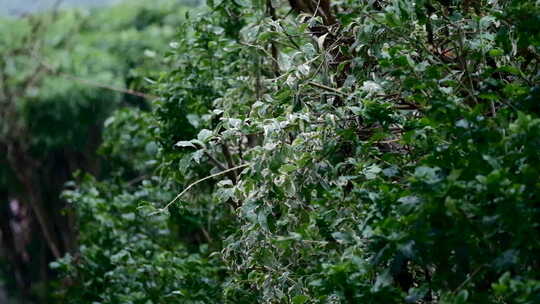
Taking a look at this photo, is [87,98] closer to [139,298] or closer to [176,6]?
[176,6]

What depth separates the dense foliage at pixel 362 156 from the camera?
199cm

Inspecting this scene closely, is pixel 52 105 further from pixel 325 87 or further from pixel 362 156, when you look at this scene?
pixel 362 156

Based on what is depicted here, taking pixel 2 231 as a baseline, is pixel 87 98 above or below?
above

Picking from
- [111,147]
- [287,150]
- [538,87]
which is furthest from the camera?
[111,147]

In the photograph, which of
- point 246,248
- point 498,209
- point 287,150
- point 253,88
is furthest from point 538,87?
point 253,88

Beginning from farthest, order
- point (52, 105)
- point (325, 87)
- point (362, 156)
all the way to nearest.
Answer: point (52, 105) < point (325, 87) < point (362, 156)

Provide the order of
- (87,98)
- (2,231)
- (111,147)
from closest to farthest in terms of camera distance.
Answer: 1. (111,147)
2. (87,98)
3. (2,231)

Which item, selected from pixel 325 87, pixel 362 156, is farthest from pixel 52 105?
pixel 362 156

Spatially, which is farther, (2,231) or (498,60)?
(2,231)

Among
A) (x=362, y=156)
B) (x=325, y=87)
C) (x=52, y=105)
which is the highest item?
(x=325, y=87)

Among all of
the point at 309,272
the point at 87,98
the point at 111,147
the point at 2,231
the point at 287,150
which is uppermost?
the point at 287,150

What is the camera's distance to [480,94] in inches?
86.7

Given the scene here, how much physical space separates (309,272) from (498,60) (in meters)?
0.92

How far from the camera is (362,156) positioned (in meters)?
2.58
